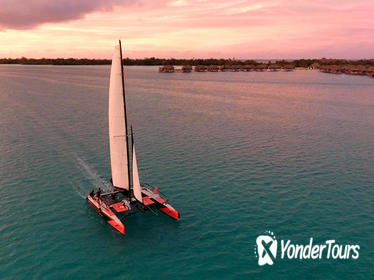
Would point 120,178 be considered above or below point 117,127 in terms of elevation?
below

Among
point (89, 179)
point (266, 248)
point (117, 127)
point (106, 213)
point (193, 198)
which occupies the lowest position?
point (266, 248)

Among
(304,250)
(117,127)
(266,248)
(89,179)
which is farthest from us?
(89,179)

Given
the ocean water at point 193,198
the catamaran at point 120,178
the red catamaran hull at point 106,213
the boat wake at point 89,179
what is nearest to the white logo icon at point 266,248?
the ocean water at point 193,198

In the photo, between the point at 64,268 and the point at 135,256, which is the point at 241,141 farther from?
the point at 64,268

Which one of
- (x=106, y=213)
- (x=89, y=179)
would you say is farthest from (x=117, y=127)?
(x=89, y=179)

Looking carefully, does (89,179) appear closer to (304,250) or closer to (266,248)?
(266,248)

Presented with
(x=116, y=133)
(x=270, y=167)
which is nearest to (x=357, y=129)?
(x=270, y=167)
